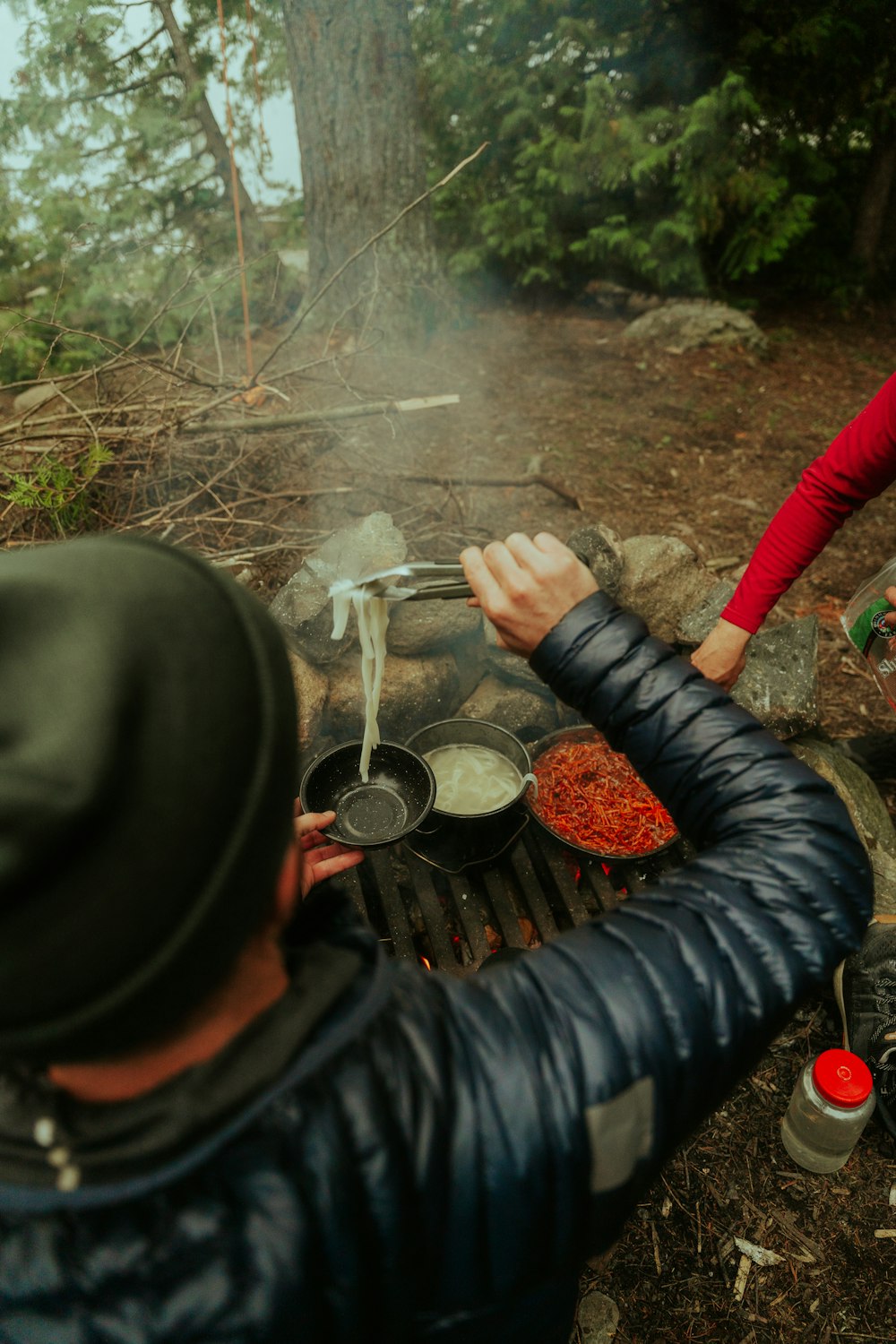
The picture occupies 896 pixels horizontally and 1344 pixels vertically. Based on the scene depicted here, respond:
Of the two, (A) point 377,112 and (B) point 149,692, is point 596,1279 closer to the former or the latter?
(B) point 149,692

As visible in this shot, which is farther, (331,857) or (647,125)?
(647,125)

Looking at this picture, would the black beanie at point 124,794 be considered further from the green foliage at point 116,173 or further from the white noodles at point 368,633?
the green foliage at point 116,173

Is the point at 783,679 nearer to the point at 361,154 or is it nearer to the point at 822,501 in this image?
the point at 822,501

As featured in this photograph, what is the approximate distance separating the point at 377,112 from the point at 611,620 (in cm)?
738

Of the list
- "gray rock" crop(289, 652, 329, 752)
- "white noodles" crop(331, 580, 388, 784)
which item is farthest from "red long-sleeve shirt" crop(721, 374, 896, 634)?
"gray rock" crop(289, 652, 329, 752)

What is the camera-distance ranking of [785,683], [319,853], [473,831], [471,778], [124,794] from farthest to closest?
[785,683] → [471,778] → [473,831] → [319,853] → [124,794]

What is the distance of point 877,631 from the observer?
3.07m

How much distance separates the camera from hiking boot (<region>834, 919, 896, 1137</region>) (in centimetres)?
277

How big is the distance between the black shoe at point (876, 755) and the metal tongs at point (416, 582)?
119 inches

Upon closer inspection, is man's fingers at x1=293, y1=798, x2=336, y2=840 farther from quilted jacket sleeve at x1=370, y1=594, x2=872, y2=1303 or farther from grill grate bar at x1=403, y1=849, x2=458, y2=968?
quilted jacket sleeve at x1=370, y1=594, x2=872, y2=1303

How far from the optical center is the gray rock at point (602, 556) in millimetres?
3953

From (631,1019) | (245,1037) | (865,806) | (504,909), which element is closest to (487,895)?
(504,909)

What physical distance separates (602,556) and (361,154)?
5.44 meters

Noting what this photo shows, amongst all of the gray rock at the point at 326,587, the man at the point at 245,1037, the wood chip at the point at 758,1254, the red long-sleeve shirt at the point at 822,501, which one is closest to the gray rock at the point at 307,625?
the gray rock at the point at 326,587
